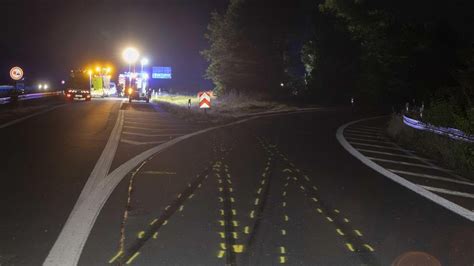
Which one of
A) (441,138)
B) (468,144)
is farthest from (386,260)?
(441,138)

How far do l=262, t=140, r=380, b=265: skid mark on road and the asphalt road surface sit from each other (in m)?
0.02

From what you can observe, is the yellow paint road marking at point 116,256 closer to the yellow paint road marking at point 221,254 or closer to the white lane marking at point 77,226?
the white lane marking at point 77,226

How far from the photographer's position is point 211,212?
7465 millimetres

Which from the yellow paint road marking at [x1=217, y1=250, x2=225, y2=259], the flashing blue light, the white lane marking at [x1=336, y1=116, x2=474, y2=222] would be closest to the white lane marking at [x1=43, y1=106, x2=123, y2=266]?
the yellow paint road marking at [x1=217, y1=250, x2=225, y2=259]

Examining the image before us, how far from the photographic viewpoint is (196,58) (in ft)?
365

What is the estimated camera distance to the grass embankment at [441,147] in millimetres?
12000

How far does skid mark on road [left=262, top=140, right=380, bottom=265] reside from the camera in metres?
5.88

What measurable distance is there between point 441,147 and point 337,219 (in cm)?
787

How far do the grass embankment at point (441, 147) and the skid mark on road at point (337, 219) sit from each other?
3862mm

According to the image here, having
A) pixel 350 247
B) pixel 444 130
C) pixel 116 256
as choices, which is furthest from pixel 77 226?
pixel 444 130

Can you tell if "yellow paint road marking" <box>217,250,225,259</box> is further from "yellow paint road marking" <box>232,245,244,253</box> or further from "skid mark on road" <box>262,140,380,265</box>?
"skid mark on road" <box>262,140,380,265</box>

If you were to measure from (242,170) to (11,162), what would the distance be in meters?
4.82

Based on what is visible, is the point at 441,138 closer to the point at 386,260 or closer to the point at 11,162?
the point at 386,260

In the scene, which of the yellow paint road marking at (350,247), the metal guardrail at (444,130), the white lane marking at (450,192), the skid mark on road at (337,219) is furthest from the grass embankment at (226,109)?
the yellow paint road marking at (350,247)
